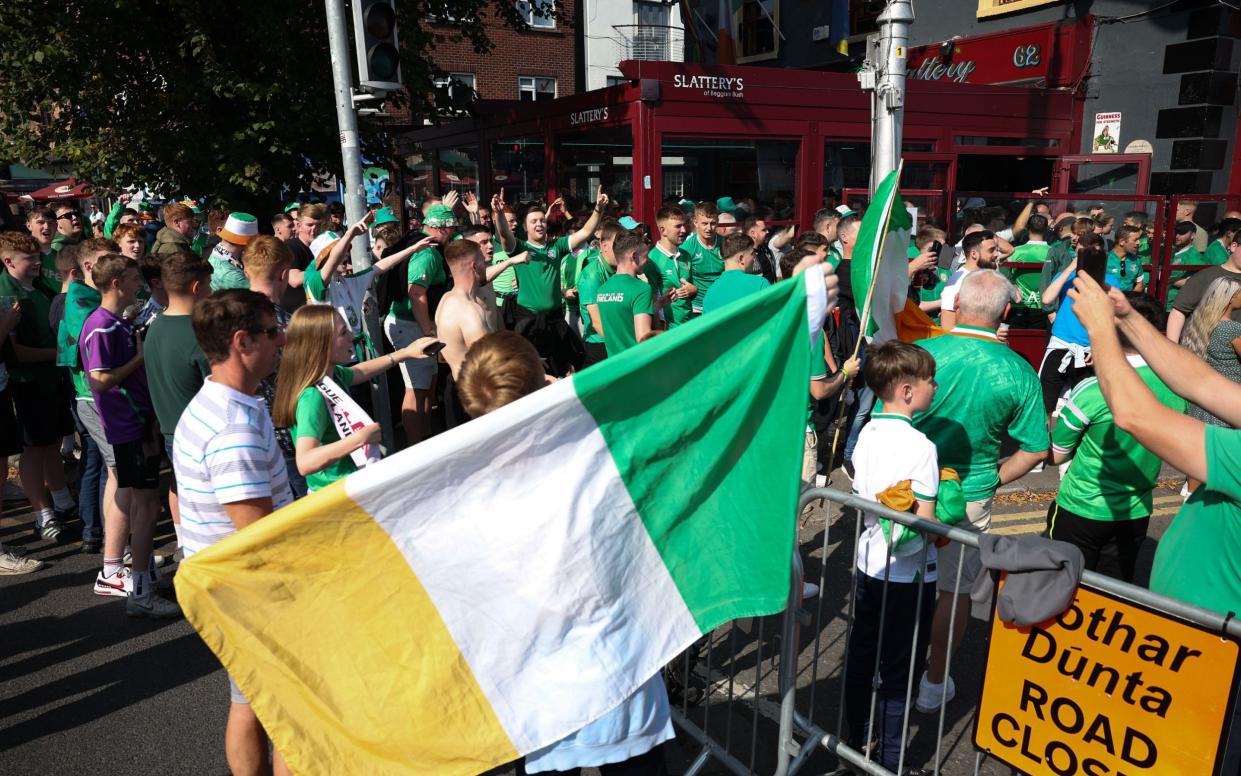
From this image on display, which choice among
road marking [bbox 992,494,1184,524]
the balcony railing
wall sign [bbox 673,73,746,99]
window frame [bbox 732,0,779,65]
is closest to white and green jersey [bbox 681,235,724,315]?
road marking [bbox 992,494,1184,524]

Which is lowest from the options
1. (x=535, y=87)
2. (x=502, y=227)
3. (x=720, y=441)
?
(x=720, y=441)

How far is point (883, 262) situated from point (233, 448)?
2.87 m

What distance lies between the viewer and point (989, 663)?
2453mm

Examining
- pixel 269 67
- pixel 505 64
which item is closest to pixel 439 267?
pixel 269 67

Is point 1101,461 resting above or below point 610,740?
above

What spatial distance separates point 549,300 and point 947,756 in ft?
18.2

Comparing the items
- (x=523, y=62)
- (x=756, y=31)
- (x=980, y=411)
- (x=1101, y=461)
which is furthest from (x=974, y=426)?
(x=523, y=62)

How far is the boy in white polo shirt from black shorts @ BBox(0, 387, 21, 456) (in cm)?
528

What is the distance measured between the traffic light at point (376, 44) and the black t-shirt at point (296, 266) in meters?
1.38

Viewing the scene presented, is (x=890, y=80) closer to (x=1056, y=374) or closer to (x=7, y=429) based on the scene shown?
(x=1056, y=374)

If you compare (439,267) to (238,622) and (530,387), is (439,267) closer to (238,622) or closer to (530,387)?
(530,387)

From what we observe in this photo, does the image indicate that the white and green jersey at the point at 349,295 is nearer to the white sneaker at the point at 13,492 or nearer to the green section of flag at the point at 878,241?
the white sneaker at the point at 13,492

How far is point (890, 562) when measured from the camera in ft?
10.2

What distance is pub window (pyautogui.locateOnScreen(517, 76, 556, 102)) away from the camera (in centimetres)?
2983
